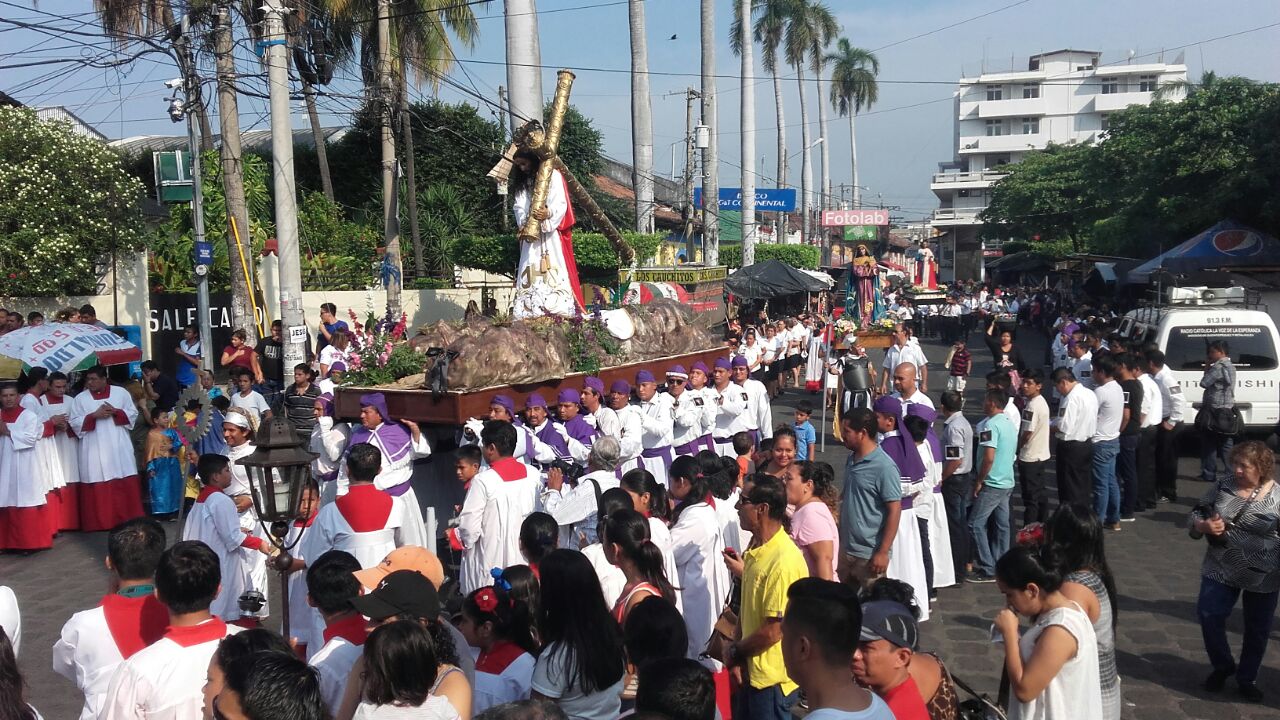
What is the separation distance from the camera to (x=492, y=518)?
6.98 m

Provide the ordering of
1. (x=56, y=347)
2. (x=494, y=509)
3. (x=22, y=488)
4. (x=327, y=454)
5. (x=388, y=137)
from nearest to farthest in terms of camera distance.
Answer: (x=494, y=509), (x=327, y=454), (x=22, y=488), (x=56, y=347), (x=388, y=137)

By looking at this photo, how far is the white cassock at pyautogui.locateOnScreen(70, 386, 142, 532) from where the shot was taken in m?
10.5

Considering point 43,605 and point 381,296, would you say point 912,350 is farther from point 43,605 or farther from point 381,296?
point 381,296

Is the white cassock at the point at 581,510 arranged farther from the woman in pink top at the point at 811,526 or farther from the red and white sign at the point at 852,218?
the red and white sign at the point at 852,218

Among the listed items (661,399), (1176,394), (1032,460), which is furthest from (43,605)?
(1176,394)

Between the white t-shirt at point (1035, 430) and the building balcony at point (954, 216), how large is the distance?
228ft

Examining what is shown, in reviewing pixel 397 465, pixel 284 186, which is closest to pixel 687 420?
pixel 397 465

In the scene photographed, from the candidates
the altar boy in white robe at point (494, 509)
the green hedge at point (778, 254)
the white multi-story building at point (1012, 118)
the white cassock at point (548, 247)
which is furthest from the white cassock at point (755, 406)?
the white multi-story building at point (1012, 118)

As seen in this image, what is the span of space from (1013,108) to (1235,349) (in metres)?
69.4

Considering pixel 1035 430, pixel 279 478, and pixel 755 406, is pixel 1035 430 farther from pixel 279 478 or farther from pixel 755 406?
pixel 279 478

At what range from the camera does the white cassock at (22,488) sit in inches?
384

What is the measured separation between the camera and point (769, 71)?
171 ft

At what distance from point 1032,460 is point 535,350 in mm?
4458

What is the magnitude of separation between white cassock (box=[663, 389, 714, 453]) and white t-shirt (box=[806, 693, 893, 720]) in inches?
272
